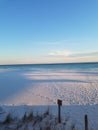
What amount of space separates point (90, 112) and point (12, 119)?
3750mm

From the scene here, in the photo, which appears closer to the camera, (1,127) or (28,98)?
(1,127)

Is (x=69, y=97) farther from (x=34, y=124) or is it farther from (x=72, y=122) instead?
(x=34, y=124)

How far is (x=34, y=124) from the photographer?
24.0 feet

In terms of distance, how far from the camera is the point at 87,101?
11.7m

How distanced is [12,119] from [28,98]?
4.95 meters

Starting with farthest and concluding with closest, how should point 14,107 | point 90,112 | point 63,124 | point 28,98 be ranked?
point 28,98
point 14,107
point 90,112
point 63,124

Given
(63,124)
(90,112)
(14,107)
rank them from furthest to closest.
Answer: (14,107)
(90,112)
(63,124)

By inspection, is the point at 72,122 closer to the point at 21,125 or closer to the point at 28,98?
the point at 21,125

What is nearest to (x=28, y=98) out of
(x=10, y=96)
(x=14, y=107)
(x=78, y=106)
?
(x=10, y=96)

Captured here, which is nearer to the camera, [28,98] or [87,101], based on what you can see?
[87,101]

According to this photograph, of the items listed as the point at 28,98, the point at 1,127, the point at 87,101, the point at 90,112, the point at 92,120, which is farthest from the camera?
the point at 28,98

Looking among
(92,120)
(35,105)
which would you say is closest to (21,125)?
(92,120)

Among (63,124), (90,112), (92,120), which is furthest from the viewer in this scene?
(90,112)

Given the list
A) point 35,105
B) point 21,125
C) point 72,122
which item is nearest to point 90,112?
point 72,122
